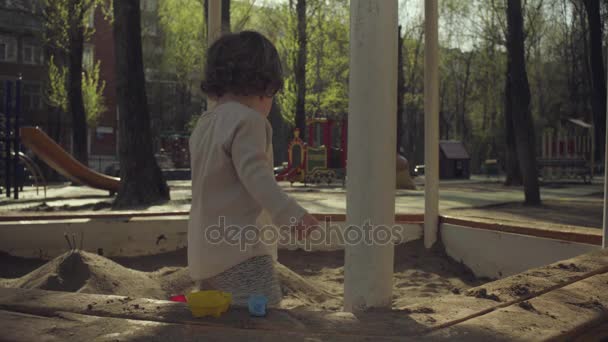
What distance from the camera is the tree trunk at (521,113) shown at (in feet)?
29.4

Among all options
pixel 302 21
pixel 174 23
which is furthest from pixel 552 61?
pixel 174 23

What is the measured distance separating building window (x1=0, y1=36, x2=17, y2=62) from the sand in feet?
99.1

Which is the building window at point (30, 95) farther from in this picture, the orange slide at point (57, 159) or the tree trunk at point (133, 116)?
the tree trunk at point (133, 116)

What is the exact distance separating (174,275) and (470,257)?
176cm

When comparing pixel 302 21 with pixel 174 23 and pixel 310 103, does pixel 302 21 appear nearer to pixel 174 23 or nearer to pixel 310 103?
pixel 310 103

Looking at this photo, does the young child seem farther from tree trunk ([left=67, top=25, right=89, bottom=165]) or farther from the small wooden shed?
the small wooden shed

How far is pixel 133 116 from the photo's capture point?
8.41 meters

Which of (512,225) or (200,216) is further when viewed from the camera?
(512,225)

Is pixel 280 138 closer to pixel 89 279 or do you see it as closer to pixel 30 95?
pixel 30 95

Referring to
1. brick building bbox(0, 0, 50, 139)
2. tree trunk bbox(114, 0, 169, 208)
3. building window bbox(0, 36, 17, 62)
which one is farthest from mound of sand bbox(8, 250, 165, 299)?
building window bbox(0, 36, 17, 62)

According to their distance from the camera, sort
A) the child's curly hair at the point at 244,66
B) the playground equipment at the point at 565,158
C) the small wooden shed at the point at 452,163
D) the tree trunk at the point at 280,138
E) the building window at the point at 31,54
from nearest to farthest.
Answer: the child's curly hair at the point at 244,66, the playground equipment at the point at 565,158, the small wooden shed at the point at 452,163, the building window at the point at 31,54, the tree trunk at the point at 280,138

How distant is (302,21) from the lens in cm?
2231

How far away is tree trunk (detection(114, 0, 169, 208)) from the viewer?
822 centimetres

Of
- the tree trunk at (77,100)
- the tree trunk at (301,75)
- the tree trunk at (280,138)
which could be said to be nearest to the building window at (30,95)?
the tree trunk at (280,138)
